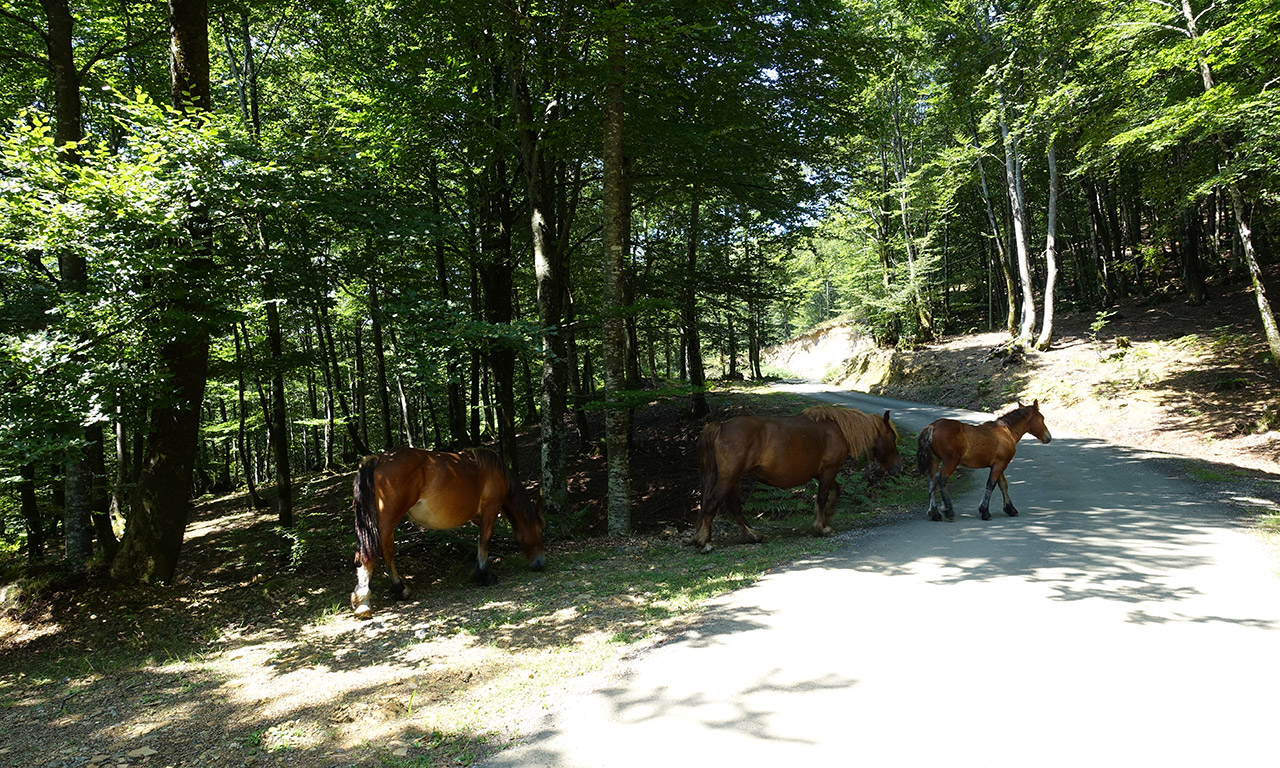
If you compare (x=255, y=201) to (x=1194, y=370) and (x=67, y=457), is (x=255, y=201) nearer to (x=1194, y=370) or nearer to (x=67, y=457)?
(x=67, y=457)

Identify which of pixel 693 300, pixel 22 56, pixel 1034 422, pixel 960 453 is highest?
pixel 22 56

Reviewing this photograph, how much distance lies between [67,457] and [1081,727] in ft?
29.5

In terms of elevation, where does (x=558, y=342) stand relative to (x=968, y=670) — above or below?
above

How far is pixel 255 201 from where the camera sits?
6.20 m

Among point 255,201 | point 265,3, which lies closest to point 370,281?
point 255,201

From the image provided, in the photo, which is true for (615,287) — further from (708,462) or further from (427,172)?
(427,172)

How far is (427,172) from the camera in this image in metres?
14.9

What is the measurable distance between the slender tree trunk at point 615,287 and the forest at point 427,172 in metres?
0.05

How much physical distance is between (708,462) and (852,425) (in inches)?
91.3

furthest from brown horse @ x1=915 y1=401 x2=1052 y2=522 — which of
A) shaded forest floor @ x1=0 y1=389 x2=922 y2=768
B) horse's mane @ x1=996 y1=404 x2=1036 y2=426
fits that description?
shaded forest floor @ x1=0 y1=389 x2=922 y2=768

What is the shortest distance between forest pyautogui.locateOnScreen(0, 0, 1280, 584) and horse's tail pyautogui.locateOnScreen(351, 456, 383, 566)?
1.60 meters

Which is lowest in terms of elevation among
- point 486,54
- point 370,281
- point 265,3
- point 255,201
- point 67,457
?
point 67,457

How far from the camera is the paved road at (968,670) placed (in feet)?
8.56

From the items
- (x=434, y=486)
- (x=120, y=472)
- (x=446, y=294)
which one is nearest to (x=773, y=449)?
(x=434, y=486)
